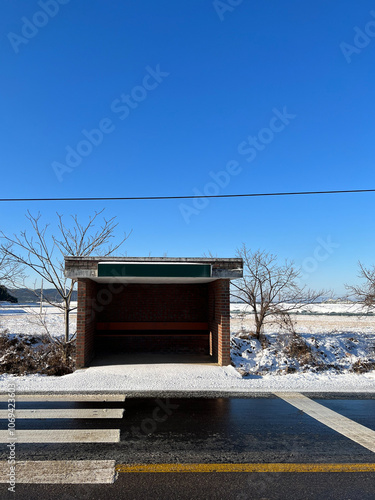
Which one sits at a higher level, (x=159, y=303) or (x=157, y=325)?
(x=159, y=303)

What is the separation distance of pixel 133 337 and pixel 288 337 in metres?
5.87

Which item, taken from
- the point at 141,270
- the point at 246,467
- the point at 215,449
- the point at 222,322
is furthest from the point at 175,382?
the point at 246,467

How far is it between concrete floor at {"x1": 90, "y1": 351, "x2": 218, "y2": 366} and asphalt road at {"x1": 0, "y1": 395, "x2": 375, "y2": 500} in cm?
389

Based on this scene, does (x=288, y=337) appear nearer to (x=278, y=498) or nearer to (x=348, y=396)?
(x=348, y=396)

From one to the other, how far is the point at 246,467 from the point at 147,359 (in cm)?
776

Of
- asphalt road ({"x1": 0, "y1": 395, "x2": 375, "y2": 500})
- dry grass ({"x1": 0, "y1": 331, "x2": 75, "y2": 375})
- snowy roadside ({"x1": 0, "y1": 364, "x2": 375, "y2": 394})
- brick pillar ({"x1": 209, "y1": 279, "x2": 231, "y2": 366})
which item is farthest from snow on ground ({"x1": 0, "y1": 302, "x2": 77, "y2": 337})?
asphalt road ({"x1": 0, "y1": 395, "x2": 375, "y2": 500})

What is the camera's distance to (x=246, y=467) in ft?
14.0

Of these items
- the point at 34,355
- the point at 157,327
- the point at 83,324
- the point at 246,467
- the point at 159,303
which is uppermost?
the point at 159,303

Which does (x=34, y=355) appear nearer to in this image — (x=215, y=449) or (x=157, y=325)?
(x=157, y=325)

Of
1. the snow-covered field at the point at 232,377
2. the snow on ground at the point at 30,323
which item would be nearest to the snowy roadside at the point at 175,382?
the snow-covered field at the point at 232,377

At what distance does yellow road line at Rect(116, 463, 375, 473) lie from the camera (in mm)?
4203

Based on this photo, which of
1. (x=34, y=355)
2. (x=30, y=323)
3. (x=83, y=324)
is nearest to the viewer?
(x=83, y=324)

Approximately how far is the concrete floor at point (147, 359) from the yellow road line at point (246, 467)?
6730 millimetres

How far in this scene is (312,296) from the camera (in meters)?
15.5
